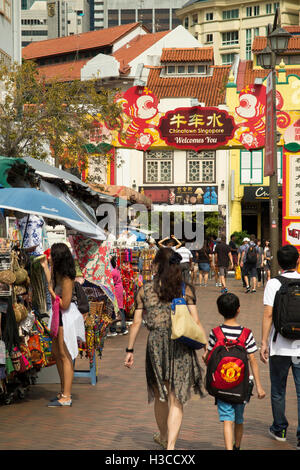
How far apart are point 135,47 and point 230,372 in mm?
59050

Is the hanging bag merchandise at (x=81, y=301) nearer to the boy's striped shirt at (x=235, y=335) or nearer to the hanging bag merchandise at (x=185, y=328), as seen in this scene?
the hanging bag merchandise at (x=185, y=328)

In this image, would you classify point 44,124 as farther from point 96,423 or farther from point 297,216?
point 96,423

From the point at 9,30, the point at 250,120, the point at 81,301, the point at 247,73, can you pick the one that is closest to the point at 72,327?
the point at 81,301

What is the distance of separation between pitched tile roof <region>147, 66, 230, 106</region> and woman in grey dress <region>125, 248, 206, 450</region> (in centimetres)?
4389

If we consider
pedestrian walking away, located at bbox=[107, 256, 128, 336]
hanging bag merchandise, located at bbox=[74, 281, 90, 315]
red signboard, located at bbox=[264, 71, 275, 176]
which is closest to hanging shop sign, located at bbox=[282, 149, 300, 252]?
red signboard, located at bbox=[264, 71, 275, 176]

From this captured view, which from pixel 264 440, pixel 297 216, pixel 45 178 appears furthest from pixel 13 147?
pixel 264 440

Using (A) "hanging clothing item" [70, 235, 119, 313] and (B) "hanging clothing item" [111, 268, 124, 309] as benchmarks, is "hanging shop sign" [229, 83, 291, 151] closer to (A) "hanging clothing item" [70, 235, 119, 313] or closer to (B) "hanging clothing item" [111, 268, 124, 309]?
(B) "hanging clothing item" [111, 268, 124, 309]

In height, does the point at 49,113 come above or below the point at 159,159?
above

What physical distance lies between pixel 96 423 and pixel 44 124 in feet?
46.6

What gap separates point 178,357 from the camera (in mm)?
6383

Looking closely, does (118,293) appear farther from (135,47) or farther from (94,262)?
(135,47)

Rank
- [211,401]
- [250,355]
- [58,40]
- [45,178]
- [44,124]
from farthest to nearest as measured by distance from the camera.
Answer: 1. [58,40]
2. [44,124]
3. [45,178]
4. [211,401]
5. [250,355]

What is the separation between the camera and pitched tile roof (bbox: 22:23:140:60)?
66250 millimetres

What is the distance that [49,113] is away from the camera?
20.7m
